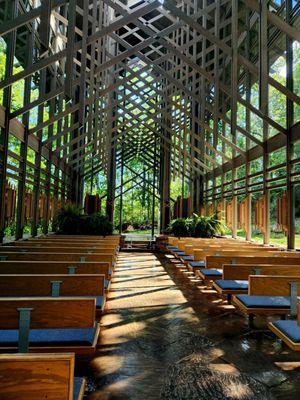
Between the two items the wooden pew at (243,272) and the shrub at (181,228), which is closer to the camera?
the wooden pew at (243,272)

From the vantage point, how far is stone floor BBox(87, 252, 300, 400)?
229cm

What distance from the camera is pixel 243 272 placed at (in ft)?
12.3

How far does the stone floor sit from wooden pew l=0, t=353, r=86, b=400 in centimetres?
117

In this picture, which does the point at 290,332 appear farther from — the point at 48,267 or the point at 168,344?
the point at 48,267

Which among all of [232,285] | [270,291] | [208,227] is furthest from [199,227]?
[270,291]

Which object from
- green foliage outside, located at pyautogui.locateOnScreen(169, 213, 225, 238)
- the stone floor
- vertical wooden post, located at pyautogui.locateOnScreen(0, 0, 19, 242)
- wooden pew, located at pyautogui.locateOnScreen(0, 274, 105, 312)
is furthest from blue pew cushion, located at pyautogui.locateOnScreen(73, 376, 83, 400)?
green foliage outside, located at pyautogui.locateOnScreen(169, 213, 225, 238)

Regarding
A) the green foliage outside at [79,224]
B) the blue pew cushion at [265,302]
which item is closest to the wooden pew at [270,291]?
the blue pew cushion at [265,302]

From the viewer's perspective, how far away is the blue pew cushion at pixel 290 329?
2.26m

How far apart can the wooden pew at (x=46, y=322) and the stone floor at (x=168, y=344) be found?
363mm

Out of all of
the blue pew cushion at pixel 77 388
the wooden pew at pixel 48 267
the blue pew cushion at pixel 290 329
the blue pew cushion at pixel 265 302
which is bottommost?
the blue pew cushion at pixel 77 388

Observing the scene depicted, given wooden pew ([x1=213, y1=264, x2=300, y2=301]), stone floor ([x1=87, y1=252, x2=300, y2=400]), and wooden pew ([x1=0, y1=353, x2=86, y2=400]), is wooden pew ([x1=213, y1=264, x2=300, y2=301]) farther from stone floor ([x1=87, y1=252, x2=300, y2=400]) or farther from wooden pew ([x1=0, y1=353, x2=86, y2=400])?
wooden pew ([x1=0, y1=353, x2=86, y2=400])

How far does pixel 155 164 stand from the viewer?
1689cm

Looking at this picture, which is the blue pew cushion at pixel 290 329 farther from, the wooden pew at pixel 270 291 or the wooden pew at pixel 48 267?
the wooden pew at pixel 48 267

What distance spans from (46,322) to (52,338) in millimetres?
235
